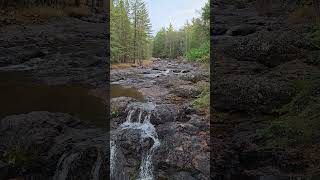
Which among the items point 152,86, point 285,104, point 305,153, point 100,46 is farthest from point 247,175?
point 100,46

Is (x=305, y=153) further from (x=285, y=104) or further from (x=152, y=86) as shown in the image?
(x=152, y=86)

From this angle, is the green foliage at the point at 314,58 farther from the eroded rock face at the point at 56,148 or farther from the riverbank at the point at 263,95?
the eroded rock face at the point at 56,148

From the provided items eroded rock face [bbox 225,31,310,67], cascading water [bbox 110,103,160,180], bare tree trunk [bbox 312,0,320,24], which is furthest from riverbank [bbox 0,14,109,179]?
bare tree trunk [bbox 312,0,320,24]

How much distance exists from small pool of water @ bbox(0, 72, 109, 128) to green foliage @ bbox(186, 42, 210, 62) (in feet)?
7.57

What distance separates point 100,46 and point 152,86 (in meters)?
1.84

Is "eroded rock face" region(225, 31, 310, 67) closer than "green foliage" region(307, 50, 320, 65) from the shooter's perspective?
No

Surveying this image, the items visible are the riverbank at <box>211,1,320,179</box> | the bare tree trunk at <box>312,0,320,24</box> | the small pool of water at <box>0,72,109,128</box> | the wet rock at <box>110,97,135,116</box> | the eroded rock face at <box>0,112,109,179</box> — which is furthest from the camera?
the bare tree trunk at <box>312,0,320,24</box>

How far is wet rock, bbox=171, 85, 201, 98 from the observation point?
28.8 ft

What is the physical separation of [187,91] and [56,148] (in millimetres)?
3011

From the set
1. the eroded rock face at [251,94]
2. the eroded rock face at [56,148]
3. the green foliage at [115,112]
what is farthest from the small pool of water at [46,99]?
the eroded rock face at [251,94]

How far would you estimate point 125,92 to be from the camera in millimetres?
9094

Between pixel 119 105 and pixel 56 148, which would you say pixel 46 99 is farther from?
pixel 119 105

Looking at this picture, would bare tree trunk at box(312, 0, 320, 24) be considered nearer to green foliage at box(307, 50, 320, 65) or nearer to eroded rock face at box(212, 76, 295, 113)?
green foliage at box(307, 50, 320, 65)

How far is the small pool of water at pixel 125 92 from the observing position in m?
9.02
